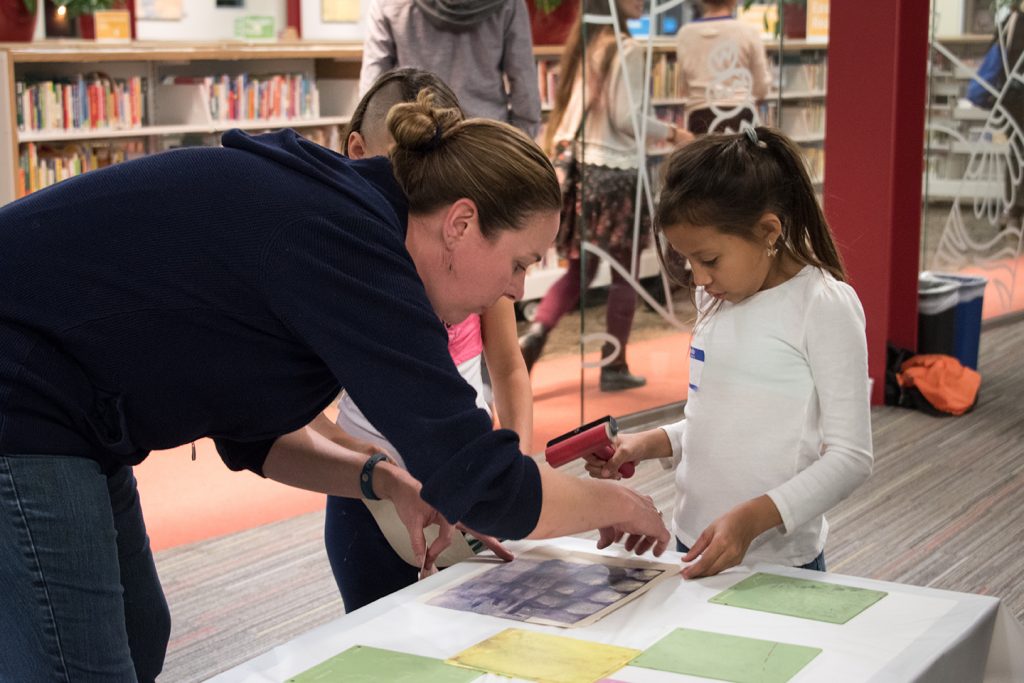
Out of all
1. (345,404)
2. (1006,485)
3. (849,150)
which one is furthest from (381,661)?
(849,150)

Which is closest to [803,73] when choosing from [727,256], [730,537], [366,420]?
[727,256]

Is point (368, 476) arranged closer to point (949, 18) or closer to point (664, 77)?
point (664, 77)

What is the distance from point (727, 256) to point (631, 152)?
2779 millimetres

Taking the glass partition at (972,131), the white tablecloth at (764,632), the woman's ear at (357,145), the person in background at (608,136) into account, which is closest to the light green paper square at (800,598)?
the white tablecloth at (764,632)

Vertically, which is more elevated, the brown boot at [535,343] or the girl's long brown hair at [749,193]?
the girl's long brown hair at [749,193]

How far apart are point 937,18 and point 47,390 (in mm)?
5960

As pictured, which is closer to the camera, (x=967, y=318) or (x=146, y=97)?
(x=967, y=318)

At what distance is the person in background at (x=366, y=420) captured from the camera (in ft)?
6.51

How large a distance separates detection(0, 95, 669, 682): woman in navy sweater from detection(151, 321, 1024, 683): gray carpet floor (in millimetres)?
1575

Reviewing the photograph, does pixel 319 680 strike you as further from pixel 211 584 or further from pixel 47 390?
pixel 211 584

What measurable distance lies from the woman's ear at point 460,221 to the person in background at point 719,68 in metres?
3.49

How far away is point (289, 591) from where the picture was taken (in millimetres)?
3305

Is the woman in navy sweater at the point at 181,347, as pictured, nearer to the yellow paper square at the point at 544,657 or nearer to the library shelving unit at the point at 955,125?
the yellow paper square at the point at 544,657

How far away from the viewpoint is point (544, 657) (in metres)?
1.41
